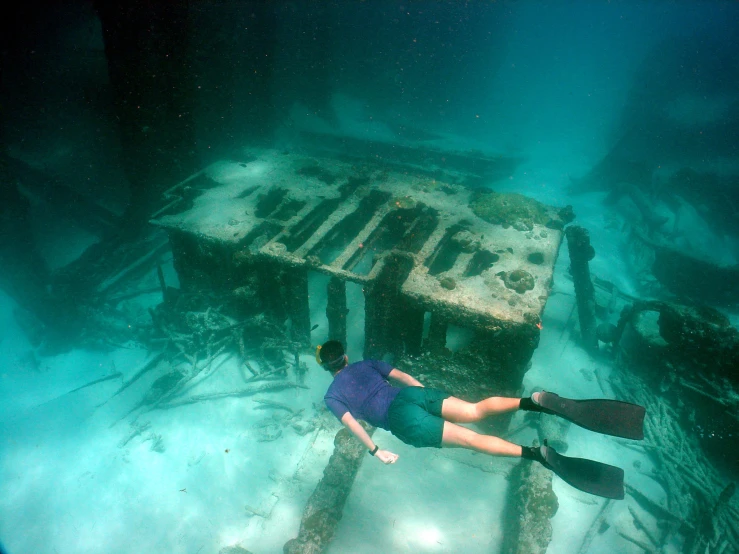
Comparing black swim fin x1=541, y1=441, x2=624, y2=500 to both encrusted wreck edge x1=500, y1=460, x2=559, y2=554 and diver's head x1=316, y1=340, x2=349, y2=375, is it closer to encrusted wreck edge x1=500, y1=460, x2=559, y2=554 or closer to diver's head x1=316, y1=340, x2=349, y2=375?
encrusted wreck edge x1=500, y1=460, x2=559, y2=554

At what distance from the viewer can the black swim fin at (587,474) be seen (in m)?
3.29

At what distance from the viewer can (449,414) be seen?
3.89 m

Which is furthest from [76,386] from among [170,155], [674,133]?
[674,133]

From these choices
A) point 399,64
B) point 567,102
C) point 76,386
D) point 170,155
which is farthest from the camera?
point 567,102

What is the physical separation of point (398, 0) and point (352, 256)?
23.1 meters

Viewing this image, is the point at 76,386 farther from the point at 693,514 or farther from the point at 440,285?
the point at 693,514

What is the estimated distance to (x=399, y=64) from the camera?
67.0 ft

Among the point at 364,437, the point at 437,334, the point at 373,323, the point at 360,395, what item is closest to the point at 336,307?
the point at 373,323

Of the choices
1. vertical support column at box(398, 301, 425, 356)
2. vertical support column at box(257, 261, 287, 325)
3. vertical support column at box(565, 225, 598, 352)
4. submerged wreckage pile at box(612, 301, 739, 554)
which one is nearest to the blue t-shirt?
vertical support column at box(398, 301, 425, 356)

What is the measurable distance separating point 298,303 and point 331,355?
248 cm

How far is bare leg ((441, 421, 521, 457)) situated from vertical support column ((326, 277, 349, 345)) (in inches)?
94.9

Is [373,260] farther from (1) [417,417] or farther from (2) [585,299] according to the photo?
(2) [585,299]

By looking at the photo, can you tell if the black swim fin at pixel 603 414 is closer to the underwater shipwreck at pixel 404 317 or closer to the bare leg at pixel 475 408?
the bare leg at pixel 475 408

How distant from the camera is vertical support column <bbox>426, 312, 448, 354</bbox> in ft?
16.2
